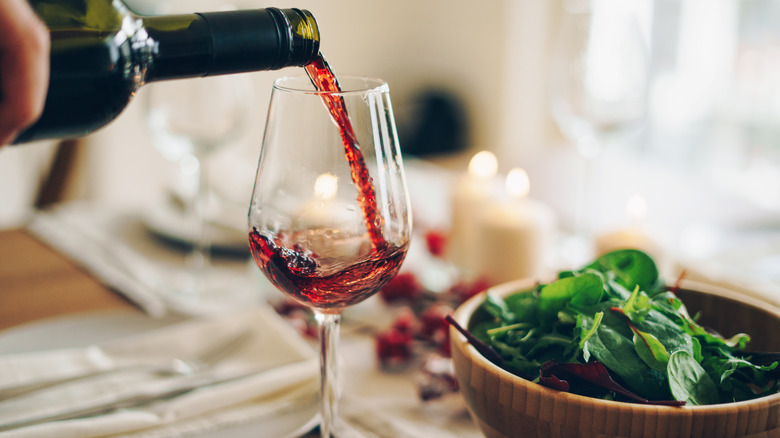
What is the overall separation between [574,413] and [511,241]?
57cm

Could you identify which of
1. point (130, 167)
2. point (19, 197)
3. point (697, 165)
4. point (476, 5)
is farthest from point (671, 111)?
point (19, 197)

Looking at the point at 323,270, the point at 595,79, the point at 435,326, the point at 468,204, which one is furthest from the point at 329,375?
the point at 595,79

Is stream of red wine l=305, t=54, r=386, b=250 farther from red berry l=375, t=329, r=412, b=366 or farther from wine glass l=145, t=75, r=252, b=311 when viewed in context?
wine glass l=145, t=75, r=252, b=311

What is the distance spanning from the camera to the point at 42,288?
3.47 ft

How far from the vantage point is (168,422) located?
0.68m

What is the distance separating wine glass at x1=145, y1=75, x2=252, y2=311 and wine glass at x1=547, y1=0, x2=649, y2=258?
56 cm

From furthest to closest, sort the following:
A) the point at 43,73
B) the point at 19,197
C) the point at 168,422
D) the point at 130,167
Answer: the point at 130,167 → the point at 19,197 → the point at 168,422 → the point at 43,73

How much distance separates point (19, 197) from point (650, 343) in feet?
6.59

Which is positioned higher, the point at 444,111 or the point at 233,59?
the point at 233,59

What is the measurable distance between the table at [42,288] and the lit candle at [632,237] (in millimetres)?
709

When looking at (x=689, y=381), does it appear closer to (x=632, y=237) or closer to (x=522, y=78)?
(x=632, y=237)

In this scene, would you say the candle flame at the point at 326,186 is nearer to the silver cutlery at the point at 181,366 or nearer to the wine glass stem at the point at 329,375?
the wine glass stem at the point at 329,375

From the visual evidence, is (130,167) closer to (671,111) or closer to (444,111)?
(444,111)

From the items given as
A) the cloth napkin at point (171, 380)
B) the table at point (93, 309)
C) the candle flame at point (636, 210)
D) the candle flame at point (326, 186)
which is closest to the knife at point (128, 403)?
the cloth napkin at point (171, 380)
